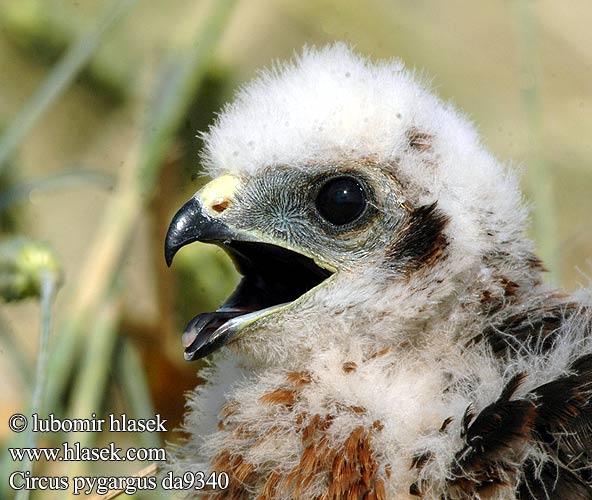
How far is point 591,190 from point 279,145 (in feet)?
7.19

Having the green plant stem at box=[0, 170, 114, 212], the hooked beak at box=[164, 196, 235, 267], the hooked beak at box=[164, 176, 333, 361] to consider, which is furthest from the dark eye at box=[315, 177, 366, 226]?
the green plant stem at box=[0, 170, 114, 212]

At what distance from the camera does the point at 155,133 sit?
10.7ft

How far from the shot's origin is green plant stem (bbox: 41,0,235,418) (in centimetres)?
304

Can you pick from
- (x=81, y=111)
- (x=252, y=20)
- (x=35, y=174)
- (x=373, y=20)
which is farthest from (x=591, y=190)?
(x=35, y=174)

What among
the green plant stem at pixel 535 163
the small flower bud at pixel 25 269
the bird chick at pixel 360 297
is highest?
the green plant stem at pixel 535 163

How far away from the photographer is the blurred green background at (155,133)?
307 cm

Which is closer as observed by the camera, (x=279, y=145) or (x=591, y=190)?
(x=279, y=145)

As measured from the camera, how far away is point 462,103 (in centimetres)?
416

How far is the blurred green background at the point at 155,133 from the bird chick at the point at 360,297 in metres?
0.34

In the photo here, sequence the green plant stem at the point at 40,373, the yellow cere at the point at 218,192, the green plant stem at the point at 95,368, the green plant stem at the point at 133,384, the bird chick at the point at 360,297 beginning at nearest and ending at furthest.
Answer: the bird chick at the point at 360,297 < the green plant stem at the point at 40,373 < the yellow cere at the point at 218,192 < the green plant stem at the point at 95,368 < the green plant stem at the point at 133,384

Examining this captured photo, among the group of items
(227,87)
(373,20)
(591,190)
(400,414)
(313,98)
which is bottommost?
(400,414)

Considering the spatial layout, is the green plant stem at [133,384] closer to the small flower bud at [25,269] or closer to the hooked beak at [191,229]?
the small flower bud at [25,269]

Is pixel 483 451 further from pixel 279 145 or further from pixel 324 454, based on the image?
pixel 279 145

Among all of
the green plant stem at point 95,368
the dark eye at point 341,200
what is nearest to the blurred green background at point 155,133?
the green plant stem at point 95,368
